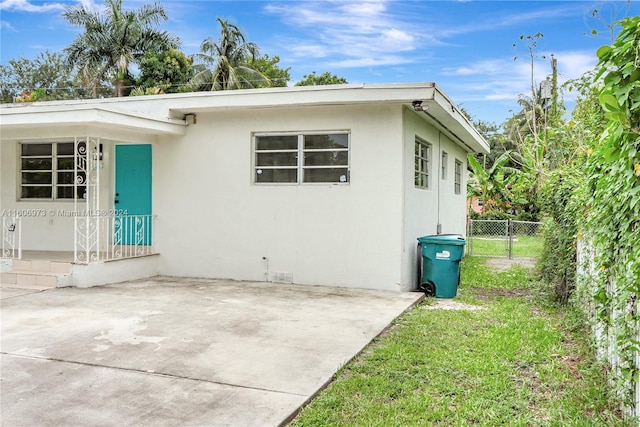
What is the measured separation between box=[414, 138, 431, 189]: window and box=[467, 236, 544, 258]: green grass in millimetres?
4919

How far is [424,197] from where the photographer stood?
413 inches

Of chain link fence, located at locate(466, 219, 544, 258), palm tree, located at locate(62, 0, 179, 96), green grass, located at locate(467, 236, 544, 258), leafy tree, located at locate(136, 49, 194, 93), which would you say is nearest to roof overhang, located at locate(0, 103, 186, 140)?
chain link fence, located at locate(466, 219, 544, 258)

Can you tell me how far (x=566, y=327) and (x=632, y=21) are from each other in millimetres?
4741

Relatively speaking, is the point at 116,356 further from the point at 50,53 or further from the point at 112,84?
the point at 50,53

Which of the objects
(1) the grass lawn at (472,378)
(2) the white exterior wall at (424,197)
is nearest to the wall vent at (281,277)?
(2) the white exterior wall at (424,197)

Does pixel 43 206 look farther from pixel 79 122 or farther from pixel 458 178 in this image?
pixel 458 178

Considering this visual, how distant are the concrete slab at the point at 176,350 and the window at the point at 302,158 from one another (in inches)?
83.2

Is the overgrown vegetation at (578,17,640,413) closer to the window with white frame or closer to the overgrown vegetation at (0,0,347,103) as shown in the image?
the window with white frame

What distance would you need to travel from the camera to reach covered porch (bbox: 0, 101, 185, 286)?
883cm

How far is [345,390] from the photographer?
4.24 m

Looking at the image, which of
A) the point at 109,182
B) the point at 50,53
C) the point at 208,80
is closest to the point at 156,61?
the point at 208,80

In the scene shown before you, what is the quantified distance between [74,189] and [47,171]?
1037 millimetres

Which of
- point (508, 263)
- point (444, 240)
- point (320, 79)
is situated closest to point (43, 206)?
point (444, 240)

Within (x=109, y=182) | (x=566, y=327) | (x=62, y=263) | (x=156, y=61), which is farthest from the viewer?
(x=156, y=61)
